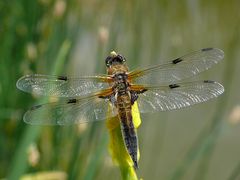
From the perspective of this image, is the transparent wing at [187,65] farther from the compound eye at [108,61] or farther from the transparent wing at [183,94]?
the compound eye at [108,61]

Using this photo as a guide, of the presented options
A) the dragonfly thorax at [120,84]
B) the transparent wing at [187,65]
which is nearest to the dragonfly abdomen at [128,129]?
the dragonfly thorax at [120,84]

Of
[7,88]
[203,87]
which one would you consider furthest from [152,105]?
[7,88]

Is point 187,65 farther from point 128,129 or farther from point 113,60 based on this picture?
point 128,129

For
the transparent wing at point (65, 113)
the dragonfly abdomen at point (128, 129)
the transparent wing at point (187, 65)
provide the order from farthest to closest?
the transparent wing at point (187, 65), the transparent wing at point (65, 113), the dragonfly abdomen at point (128, 129)

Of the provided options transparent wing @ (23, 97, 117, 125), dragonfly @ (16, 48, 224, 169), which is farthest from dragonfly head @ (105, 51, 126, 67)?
transparent wing @ (23, 97, 117, 125)

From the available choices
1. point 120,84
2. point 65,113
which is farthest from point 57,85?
point 120,84

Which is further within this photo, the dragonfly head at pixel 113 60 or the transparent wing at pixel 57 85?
the transparent wing at pixel 57 85
